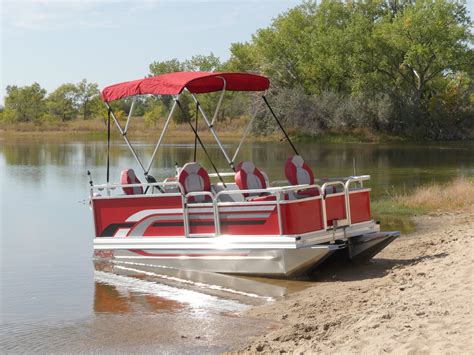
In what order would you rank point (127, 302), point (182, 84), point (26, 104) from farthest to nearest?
point (26, 104) → point (182, 84) → point (127, 302)

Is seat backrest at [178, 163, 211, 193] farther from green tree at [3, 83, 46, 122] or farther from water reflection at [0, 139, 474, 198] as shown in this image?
green tree at [3, 83, 46, 122]

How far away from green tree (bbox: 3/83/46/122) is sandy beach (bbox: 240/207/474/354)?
3983 inches

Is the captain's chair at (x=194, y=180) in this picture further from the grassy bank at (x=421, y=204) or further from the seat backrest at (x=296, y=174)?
the grassy bank at (x=421, y=204)

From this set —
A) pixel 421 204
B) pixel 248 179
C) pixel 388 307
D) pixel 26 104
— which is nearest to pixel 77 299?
pixel 248 179

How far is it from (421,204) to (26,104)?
10086 centimetres

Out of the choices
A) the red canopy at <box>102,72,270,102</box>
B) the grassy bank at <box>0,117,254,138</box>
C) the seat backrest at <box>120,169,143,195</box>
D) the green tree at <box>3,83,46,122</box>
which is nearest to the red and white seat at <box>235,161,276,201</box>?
the red canopy at <box>102,72,270,102</box>

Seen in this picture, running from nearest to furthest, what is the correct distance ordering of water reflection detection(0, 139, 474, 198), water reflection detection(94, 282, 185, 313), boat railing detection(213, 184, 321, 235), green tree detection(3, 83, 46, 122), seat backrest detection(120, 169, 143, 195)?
water reflection detection(94, 282, 185, 313), boat railing detection(213, 184, 321, 235), seat backrest detection(120, 169, 143, 195), water reflection detection(0, 139, 474, 198), green tree detection(3, 83, 46, 122)

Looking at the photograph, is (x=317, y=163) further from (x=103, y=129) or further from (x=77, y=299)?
(x=103, y=129)

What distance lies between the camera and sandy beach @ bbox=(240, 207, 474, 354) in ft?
23.3

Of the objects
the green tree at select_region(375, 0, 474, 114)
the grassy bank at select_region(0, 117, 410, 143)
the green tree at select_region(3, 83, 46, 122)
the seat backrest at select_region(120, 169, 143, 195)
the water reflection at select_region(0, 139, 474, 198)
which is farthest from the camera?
the green tree at select_region(3, 83, 46, 122)

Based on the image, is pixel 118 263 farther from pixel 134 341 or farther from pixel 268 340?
pixel 268 340

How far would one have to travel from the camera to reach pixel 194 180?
1286 cm

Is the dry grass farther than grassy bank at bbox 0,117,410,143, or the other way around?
grassy bank at bbox 0,117,410,143

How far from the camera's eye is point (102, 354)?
29.6ft
